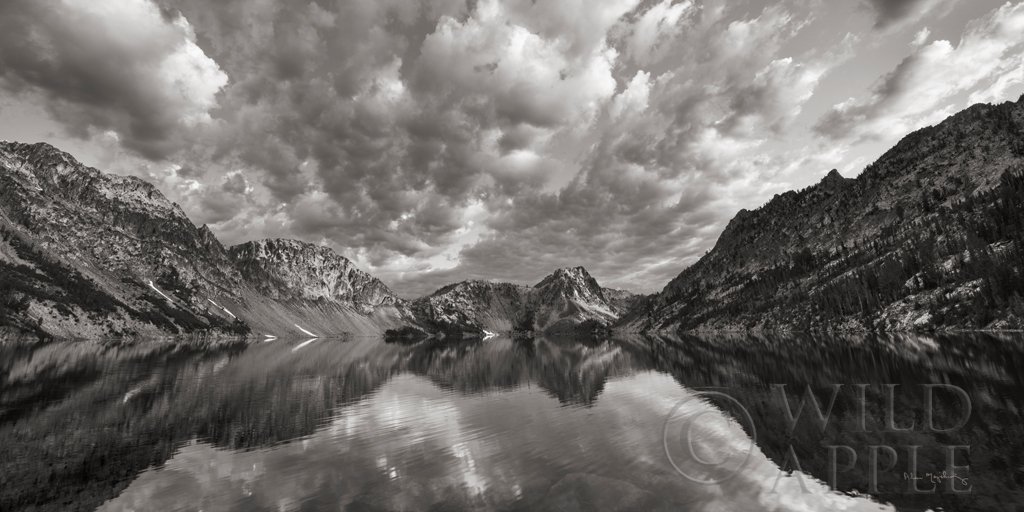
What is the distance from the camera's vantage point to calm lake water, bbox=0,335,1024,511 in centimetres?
1988

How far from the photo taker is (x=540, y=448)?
94.9ft

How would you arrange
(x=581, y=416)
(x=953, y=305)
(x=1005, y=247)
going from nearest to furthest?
1. (x=581, y=416)
2. (x=953, y=305)
3. (x=1005, y=247)

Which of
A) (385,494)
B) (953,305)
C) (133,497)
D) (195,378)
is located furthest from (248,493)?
(953,305)

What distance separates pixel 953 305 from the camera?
14450cm

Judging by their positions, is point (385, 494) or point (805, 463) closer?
point (385, 494)

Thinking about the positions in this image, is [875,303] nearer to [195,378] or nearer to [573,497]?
[573,497]

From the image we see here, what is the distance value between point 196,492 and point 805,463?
106 ft
